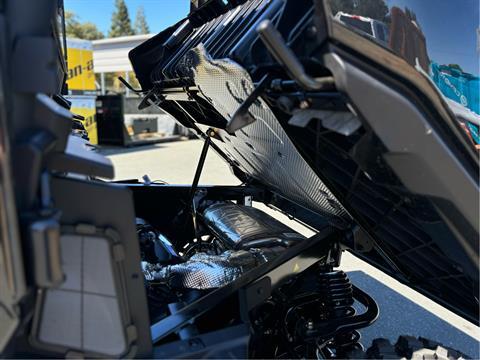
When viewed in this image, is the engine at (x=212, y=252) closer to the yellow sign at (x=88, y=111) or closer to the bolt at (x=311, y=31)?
the bolt at (x=311, y=31)

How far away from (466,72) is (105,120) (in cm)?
1399

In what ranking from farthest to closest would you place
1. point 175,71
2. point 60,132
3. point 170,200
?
1. point 170,200
2. point 175,71
3. point 60,132

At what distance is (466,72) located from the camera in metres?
1.89

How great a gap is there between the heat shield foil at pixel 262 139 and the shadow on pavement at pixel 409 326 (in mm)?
1181

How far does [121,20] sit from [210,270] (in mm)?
79975

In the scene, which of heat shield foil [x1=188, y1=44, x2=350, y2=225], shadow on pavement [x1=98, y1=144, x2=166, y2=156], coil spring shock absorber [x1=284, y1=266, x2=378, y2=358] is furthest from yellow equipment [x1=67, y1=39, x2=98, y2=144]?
coil spring shock absorber [x1=284, y1=266, x2=378, y2=358]

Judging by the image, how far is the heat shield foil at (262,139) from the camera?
6.12ft

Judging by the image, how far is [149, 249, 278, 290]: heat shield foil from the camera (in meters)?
2.24

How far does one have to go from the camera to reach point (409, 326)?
3354mm

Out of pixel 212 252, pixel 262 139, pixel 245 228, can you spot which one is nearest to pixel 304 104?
pixel 262 139

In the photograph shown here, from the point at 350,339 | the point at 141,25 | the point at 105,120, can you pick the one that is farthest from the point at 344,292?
the point at 141,25

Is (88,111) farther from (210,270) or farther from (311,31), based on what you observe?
(311,31)

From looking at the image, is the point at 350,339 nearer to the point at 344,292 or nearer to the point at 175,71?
the point at 344,292

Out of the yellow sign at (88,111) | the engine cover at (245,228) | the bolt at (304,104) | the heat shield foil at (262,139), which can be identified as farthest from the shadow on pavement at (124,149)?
the bolt at (304,104)
